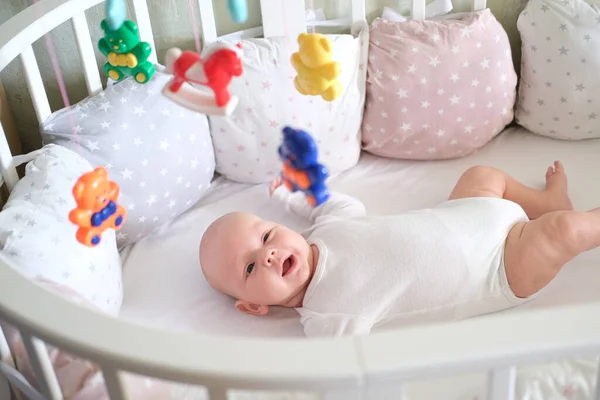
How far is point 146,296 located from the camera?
3.60ft

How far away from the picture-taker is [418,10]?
1.34 metres

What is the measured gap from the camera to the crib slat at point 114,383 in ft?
1.95

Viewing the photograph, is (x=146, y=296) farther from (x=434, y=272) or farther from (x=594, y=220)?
(x=594, y=220)

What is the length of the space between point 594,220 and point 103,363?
0.76 metres

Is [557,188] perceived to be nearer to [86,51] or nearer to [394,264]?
[394,264]

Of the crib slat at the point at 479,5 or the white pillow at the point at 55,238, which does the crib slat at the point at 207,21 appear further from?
the crib slat at the point at 479,5

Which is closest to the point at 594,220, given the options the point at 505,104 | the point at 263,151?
the point at 505,104

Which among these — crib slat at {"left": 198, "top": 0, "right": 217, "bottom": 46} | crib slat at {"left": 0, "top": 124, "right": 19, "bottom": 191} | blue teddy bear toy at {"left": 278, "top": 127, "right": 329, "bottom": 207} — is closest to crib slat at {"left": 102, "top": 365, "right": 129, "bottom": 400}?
blue teddy bear toy at {"left": 278, "top": 127, "right": 329, "bottom": 207}

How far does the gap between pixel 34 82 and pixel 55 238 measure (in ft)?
0.94

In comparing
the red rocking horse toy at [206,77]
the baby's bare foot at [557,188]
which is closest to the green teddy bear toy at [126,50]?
the red rocking horse toy at [206,77]

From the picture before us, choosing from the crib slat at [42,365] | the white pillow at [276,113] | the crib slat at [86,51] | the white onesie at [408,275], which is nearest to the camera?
the crib slat at [42,365]

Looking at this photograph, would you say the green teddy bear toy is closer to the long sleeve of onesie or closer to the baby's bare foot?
the long sleeve of onesie

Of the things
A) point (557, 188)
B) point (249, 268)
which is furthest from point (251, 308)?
point (557, 188)

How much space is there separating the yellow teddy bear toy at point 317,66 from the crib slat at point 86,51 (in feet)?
1.65
